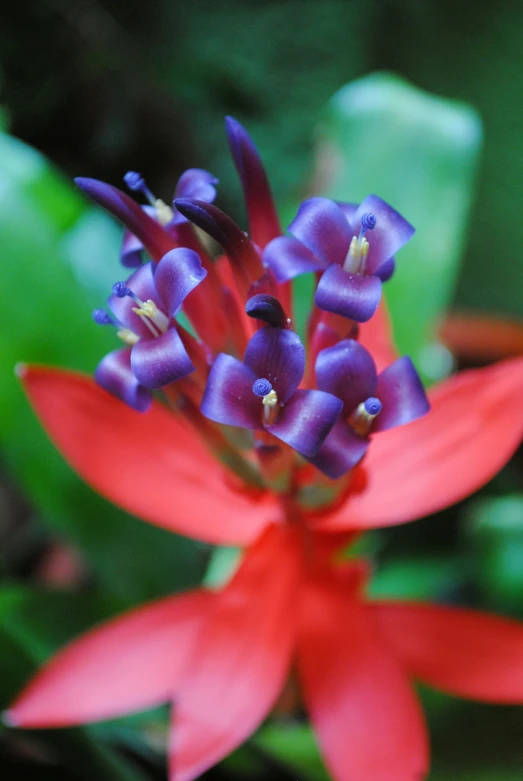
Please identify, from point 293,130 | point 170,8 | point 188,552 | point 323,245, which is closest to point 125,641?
point 188,552

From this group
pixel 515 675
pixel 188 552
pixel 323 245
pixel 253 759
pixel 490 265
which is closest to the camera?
pixel 323 245

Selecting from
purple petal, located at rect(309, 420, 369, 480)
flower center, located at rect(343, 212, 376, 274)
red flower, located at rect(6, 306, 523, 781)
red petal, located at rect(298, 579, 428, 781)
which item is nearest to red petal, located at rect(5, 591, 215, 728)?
red flower, located at rect(6, 306, 523, 781)

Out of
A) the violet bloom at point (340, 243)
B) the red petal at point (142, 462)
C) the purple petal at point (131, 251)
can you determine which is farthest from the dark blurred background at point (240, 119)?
the violet bloom at point (340, 243)

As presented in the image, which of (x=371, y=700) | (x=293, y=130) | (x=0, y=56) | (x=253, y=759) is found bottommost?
(x=253, y=759)

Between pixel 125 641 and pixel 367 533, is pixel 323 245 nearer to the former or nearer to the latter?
pixel 125 641

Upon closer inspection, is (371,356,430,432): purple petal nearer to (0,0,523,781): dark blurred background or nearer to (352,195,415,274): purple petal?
(352,195,415,274): purple petal

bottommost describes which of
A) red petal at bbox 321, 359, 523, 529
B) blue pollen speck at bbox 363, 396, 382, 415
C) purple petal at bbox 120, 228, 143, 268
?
red petal at bbox 321, 359, 523, 529

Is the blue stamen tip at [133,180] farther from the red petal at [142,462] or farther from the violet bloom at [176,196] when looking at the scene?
the red petal at [142,462]
